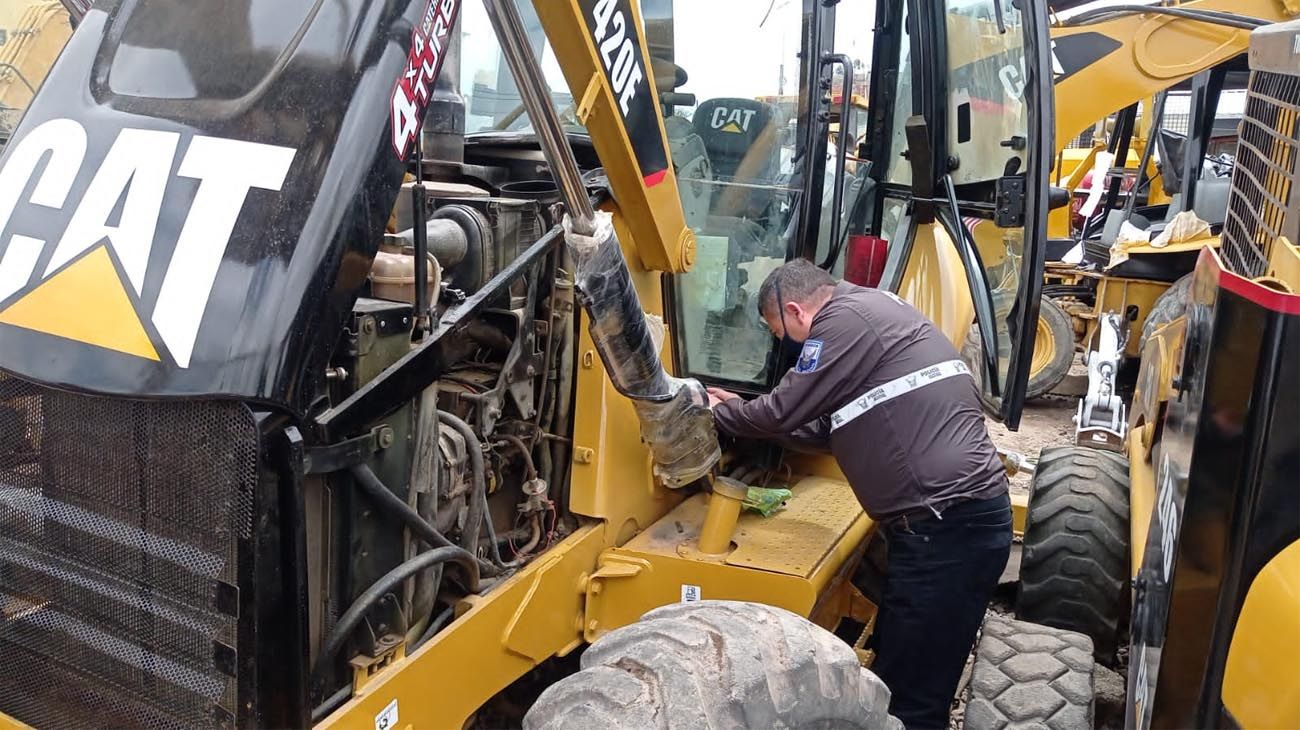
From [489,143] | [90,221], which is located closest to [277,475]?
[90,221]

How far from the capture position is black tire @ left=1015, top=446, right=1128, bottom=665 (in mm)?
3576

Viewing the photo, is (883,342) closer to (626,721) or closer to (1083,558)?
(1083,558)

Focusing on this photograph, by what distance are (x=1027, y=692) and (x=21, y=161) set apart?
249 cm

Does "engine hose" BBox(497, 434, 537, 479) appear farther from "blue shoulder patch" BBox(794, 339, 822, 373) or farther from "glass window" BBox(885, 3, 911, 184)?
"glass window" BBox(885, 3, 911, 184)

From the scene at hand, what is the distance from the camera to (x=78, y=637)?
1.85 metres

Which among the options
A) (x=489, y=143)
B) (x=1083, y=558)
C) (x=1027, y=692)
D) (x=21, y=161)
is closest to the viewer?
(x=21, y=161)

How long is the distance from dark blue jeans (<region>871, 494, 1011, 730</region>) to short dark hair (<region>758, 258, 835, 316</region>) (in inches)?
28.2

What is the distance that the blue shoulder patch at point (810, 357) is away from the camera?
302 centimetres

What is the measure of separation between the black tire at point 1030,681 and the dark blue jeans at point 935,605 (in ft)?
0.42

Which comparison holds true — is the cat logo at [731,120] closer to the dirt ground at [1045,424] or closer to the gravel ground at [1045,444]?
the gravel ground at [1045,444]

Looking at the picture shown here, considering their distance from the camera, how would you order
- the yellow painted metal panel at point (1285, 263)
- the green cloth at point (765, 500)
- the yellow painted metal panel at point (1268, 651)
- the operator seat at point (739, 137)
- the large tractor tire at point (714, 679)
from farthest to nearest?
the green cloth at point (765, 500) < the operator seat at point (739, 137) < the large tractor tire at point (714, 679) < the yellow painted metal panel at point (1285, 263) < the yellow painted metal panel at point (1268, 651)

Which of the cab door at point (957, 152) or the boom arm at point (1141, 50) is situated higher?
the boom arm at point (1141, 50)

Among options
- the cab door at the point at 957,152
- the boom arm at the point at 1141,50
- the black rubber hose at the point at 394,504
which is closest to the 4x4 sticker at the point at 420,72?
the black rubber hose at the point at 394,504

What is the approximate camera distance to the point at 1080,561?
11.8ft
